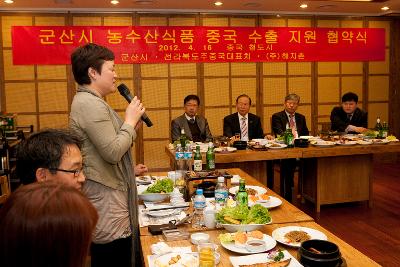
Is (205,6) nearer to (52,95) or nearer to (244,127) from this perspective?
(244,127)

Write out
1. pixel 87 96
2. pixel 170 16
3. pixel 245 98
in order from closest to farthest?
1. pixel 87 96
2. pixel 245 98
3. pixel 170 16

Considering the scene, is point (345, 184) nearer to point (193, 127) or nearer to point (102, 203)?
point (193, 127)

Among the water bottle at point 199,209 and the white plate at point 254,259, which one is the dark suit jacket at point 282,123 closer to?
the water bottle at point 199,209

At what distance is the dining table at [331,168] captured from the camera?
4355 mm

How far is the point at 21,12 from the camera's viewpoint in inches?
237

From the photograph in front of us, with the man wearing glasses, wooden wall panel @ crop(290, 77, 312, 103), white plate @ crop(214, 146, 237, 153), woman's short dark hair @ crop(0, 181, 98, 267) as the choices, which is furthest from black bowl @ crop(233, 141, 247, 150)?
woman's short dark hair @ crop(0, 181, 98, 267)

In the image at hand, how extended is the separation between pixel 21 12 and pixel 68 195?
19.4 feet

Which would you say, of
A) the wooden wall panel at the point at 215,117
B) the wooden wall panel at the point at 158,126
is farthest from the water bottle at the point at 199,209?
the wooden wall panel at the point at 215,117

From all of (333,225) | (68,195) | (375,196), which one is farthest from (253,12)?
(68,195)

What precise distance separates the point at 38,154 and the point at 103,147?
366mm

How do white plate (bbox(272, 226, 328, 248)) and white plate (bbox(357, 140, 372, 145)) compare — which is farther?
white plate (bbox(357, 140, 372, 145))

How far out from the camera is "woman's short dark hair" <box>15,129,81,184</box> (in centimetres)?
150

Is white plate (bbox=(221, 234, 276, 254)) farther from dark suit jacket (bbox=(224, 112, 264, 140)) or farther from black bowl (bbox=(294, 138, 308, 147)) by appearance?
dark suit jacket (bbox=(224, 112, 264, 140))

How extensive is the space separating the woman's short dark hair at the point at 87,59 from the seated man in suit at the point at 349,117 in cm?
403
